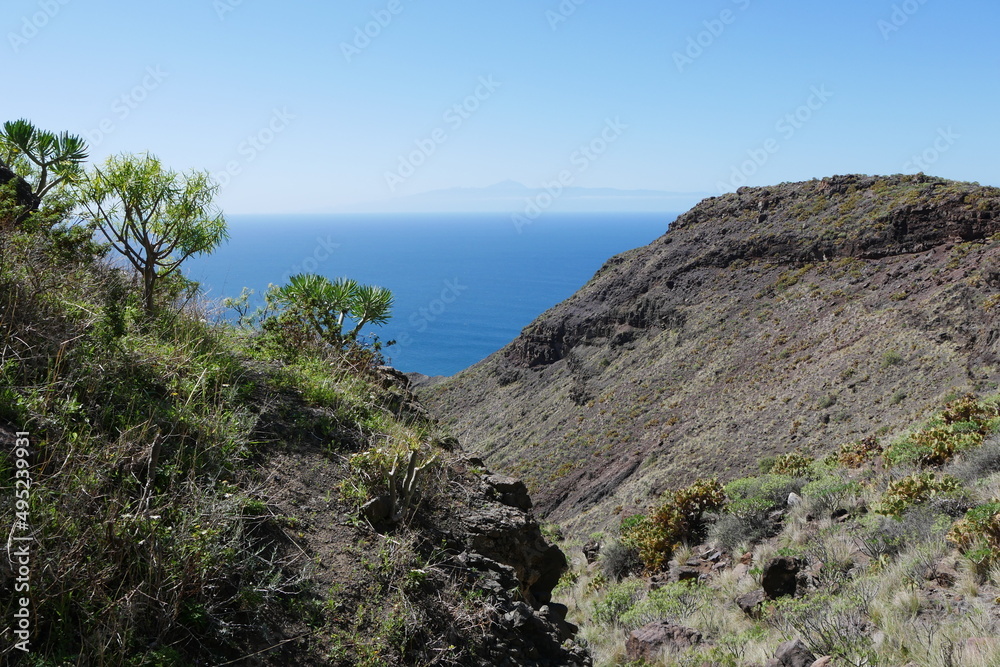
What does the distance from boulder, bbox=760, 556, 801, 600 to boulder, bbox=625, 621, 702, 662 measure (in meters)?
1.09

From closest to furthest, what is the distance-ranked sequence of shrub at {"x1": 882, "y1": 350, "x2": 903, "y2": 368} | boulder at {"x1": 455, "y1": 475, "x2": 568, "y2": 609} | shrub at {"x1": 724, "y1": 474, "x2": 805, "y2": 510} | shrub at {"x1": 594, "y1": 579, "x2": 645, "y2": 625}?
1. boulder at {"x1": 455, "y1": 475, "x2": 568, "y2": 609}
2. shrub at {"x1": 594, "y1": 579, "x2": 645, "y2": 625}
3. shrub at {"x1": 724, "y1": 474, "x2": 805, "y2": 510}
4. shrub at {"x1": 882, "y1": 350, "x2": 903, "y2": 368}

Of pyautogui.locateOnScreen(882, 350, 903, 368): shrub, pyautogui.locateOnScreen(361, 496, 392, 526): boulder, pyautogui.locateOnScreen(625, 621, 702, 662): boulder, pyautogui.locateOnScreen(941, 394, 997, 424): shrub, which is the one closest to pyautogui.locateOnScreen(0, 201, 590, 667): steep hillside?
pyautogui.locateOnScreen(361, 496, 392, 526): boulder

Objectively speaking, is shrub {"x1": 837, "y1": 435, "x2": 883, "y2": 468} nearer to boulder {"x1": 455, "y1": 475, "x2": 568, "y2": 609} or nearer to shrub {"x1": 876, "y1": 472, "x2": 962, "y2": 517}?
shrub {"x1": 876, "y1": 472, "x2": 962, "y2": 517}

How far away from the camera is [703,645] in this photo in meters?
5.35

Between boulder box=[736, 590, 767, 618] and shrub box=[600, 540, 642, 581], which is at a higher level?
boulder box=[736, 590, 767, 618]

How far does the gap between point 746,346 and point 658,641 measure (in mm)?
22806

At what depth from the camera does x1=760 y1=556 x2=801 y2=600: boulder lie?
607cm

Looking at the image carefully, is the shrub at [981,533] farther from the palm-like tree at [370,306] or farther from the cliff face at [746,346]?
the cliff face at [746,346]

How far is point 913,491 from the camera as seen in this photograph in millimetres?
6762

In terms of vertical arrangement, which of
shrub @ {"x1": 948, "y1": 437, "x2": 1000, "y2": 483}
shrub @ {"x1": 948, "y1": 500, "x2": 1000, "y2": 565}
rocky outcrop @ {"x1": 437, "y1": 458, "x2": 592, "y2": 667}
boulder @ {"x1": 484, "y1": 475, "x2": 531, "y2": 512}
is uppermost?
boulder @ {"x1": 484, "y1": 475, "x2": 531, "y2": 512}

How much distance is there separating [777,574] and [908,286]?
2145 cm

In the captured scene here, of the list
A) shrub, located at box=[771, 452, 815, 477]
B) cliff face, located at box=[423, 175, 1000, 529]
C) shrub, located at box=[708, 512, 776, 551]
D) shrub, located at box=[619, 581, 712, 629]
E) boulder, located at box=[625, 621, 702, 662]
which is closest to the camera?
boulder, located at box=[625, 621, 702, 662]

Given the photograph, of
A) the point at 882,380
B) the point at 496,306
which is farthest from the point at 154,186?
the point at 496,306

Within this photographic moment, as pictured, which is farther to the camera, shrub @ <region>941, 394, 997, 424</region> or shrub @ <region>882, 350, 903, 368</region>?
shrub @ <region>882, 350, 903, 368</region>
